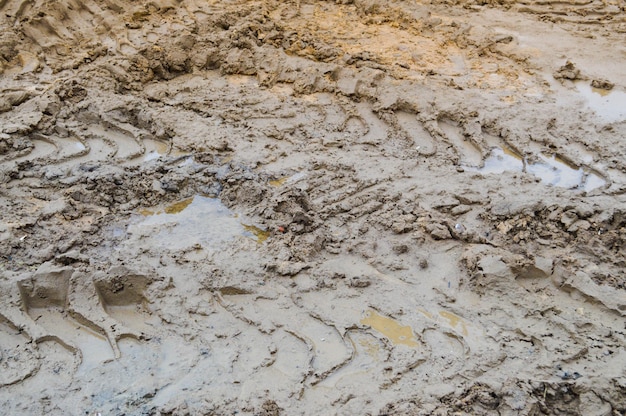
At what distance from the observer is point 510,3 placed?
9.23 m

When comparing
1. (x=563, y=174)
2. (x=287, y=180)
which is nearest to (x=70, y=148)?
(x=287, y=180)

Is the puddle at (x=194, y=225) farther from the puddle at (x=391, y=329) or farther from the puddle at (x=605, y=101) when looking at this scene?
the puddle at (x=605, y=101)

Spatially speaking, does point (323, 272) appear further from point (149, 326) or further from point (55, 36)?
point (55, 36)

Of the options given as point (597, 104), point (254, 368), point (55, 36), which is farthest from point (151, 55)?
point (597, 104)

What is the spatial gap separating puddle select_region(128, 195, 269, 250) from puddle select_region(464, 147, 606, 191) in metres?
2.43

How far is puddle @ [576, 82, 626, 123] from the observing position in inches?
254

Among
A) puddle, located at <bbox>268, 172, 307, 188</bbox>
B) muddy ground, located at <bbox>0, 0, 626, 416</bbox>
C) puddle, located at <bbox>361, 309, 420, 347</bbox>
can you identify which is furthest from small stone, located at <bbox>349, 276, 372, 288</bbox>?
puddle, located at <bbox>268, 172, 307, 188</bbox>

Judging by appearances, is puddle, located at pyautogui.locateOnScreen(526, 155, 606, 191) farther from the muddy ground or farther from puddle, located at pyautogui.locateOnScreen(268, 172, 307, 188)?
puddle, located at pyautogui.locateOnScreen(268, 172, 307, 188)

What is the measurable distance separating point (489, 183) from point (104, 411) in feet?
12.5

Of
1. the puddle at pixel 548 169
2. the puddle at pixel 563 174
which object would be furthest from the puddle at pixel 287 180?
the puddle at pixel 563 174

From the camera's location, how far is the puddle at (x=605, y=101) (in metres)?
6.45

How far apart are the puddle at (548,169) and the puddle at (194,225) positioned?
2434 mm

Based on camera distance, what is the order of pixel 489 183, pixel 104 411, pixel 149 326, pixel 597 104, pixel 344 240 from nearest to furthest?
pixel 104 411 < pixel 149 326 < pixel 344 240 < pixel 489 183 < pixel 597 104

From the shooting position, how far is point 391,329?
3814 mm
